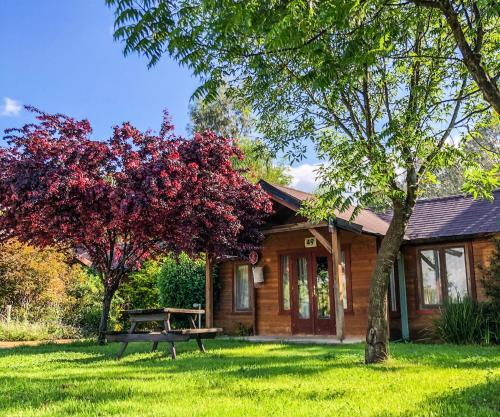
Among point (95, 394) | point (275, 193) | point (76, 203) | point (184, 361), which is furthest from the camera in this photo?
point (275, 193)

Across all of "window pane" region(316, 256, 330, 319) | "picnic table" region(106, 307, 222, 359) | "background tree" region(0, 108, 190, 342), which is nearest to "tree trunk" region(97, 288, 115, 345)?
"background tree" region(0, 108, 190, 342)

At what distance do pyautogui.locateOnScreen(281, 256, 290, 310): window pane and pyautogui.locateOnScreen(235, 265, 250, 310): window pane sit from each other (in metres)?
1.40

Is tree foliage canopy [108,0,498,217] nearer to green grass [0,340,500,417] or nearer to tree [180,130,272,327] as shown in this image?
green grass [0,340,500,417]

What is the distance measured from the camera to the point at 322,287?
45.0 ft

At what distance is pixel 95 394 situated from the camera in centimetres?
559

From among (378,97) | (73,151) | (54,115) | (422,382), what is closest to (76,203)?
(73,151)

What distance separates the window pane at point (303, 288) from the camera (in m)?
14.0

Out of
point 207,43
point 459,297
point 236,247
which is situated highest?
point 207,43

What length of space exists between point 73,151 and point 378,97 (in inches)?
249

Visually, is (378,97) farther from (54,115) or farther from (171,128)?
(54,115)

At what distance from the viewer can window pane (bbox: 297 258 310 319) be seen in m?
14.0

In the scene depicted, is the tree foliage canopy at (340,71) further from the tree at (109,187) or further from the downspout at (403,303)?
the downspout at (403,303)

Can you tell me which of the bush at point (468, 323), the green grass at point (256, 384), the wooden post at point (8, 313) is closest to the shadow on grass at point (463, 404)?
the green grass at point (256, 384)

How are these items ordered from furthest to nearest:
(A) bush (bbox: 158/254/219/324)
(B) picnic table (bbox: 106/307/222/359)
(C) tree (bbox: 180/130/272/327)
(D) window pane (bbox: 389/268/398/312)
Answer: (A) bush (bbox: 158/254/219/324) < (D) window pane (bbox: 389/268/398/312) < (C) tree (bbox: 180/130/272/327) < (B) picnic table (bbox: 106/307/222/359)
